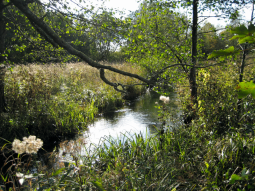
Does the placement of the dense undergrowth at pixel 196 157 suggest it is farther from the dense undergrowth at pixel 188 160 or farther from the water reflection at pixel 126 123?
the water reflection at pixel 126 123

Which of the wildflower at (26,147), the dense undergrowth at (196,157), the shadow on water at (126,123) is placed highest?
the wildflower at (26,147)

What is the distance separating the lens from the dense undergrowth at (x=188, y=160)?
2.19 metres

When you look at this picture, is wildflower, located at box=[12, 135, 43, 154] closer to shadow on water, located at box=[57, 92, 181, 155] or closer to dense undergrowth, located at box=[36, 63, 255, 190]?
dense undergrowth, located at box=[36, 63, 255, 190]

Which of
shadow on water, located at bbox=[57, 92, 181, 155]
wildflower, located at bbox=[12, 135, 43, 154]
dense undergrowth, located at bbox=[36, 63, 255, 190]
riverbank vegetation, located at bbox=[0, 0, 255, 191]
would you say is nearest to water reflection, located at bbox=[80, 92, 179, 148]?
shadow on water, located at bbox=[57, 92, 181, 155]

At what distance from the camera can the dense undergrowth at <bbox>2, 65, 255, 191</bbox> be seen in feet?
7.19

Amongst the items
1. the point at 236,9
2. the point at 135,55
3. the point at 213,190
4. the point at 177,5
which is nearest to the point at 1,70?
the point at 135,55

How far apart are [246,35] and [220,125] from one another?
3.83 metres

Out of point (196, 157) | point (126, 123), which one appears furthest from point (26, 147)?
point (126, 123)

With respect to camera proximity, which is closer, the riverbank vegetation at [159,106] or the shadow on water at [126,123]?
the riverbank vegetation at [159,106]

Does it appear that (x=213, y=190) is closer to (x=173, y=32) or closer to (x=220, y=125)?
(x=220, y=125)

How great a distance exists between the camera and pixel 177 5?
4.63m

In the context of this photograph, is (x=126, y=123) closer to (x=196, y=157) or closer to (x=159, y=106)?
(x=159, y=106)

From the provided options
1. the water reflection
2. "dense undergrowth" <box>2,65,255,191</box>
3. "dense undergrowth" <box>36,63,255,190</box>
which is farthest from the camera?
the water reflection

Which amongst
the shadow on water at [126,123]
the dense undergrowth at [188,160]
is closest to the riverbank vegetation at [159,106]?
the dense undergrowth at [188,160]
